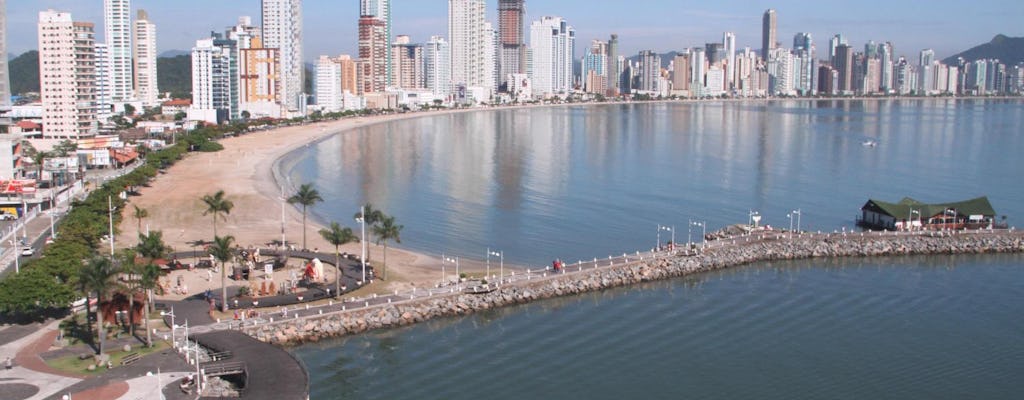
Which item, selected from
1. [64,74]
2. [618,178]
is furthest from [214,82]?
[618,178]

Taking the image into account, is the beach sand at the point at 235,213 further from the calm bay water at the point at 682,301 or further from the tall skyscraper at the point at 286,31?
the tall skyscraper at the point at 286,31

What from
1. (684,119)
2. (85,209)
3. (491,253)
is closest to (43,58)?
(85,209)

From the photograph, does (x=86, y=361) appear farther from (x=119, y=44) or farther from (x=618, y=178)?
(x=119, y=44)

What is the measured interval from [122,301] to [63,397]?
4.68 meters

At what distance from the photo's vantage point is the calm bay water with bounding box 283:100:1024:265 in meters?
36.1

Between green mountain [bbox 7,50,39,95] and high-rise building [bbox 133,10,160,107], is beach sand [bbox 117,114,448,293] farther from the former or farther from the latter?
green mountain [bbox 7,50,39,95]

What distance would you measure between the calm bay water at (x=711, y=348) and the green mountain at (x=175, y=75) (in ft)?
388

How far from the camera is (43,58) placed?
60.4 m

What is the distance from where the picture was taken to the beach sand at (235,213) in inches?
1123

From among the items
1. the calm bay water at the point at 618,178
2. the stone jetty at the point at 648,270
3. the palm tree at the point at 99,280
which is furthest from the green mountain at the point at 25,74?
the palm tree at the point at 99,280

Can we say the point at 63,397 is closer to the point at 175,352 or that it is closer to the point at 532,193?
the point at 175,352

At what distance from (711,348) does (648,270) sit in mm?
6390

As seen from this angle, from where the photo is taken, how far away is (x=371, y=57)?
146625mm

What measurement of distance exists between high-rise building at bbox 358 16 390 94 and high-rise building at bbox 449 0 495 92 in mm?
20340
